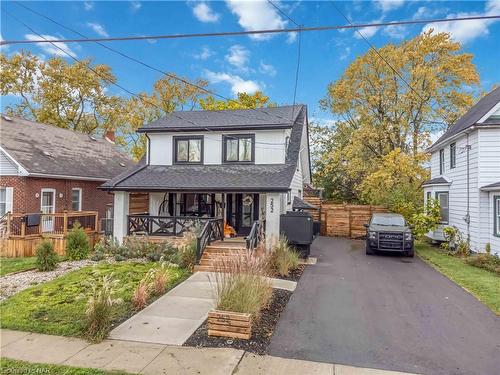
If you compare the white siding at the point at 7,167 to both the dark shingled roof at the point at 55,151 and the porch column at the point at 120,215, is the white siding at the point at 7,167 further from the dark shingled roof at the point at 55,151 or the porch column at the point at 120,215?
the porch column at the point at 120,215

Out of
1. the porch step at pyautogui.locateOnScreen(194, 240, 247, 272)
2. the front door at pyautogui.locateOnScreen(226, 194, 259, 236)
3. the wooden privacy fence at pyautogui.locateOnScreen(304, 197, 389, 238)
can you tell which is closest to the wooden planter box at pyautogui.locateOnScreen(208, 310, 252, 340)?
the porch step at pyautogui.locateOnScreen(194, 240, 247, 272)

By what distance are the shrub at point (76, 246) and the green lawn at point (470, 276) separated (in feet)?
40.2

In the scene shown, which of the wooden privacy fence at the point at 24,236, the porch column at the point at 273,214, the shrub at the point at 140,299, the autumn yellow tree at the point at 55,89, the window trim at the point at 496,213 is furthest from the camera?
the autumn yellow tree at the point at 55,89

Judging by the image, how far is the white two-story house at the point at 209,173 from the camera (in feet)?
44.6

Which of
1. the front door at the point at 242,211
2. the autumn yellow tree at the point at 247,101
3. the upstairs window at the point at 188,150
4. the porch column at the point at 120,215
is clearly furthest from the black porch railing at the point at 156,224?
the autumn yellow tree at the point at 247,101

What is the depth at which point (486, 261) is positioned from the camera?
454 inches

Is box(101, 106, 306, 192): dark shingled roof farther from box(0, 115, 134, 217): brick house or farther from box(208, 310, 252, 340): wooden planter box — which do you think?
box(208, 310, 252, 340): wooden planter box

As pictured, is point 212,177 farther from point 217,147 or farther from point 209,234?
point 209,234

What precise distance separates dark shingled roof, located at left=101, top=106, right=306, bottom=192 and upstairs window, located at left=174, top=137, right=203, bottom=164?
363 mm

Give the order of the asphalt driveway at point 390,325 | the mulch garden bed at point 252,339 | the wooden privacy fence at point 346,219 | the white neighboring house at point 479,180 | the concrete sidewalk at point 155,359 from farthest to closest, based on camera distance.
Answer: the wooden privacy fence at point 346,219 < the white neighboring house at point 479,180 < the mulch garden bed at point 252,339 < the asphalt driveway at point 390,325 < the concrete sidewalk at point 155,359

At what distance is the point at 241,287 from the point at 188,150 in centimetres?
1089

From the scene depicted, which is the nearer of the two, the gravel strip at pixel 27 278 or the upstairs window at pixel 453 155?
the gravel strip at pixel 27 278

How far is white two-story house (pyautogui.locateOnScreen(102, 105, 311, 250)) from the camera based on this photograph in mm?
13594

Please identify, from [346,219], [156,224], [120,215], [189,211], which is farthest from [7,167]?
[346,219]
